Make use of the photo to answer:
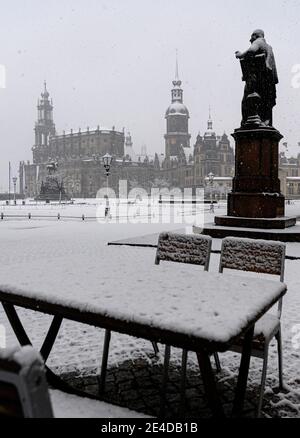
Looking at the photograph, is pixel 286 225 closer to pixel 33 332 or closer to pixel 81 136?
pixel 33 332

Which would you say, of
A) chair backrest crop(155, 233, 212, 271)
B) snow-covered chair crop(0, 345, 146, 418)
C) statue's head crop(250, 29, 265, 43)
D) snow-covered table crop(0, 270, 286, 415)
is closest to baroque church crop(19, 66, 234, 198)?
statue's head crop(250, 29, 265, 43)

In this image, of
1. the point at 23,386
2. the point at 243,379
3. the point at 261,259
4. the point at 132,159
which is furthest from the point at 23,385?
the point at 132,159

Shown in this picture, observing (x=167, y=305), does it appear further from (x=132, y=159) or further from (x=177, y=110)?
(x=177, y=110)

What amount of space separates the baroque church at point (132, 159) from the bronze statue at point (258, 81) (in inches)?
3530

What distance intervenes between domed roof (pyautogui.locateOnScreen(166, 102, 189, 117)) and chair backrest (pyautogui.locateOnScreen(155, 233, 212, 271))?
433 ft

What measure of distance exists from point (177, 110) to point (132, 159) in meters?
21.3

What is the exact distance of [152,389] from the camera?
11.3 ft

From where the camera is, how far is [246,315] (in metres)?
2.16

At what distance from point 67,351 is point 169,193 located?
114926mm

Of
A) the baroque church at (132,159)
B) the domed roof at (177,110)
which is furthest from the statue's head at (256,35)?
the domed roof at (177,110)

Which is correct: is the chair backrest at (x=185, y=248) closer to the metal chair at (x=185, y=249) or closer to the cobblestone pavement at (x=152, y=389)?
the metal chair at (x=185, y=249)

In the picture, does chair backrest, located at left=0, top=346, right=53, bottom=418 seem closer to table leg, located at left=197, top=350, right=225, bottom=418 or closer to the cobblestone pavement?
table leg, located at left=197, top=350, right=225, bottom=418

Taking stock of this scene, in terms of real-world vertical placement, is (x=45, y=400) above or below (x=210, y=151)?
below
